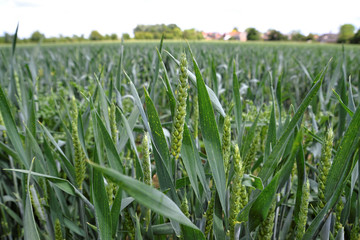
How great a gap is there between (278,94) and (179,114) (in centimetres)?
49

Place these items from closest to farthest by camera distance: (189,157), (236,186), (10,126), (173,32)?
(236,186), (189,157), (10,126), (173,32)

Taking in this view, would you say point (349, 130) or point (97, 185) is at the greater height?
point (349, 130)

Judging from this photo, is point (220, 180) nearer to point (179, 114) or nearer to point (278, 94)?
point (179, 114)

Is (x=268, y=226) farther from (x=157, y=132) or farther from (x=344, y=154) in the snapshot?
(x=157, y=132)

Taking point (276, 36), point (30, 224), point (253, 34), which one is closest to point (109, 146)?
point (30, 224)

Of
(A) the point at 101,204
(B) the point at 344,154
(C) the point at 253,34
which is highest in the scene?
(C) the point at 253,34

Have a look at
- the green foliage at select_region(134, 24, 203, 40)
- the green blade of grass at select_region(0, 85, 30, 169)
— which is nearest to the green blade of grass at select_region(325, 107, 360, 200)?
the green foliage at select_region(134, 24, 203, 40)

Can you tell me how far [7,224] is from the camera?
1287 millimetres

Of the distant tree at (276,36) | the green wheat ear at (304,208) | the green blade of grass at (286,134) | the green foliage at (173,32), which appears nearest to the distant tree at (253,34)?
the distant tree at (276,36)

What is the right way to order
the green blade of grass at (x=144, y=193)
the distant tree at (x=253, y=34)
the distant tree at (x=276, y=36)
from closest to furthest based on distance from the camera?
the green blade of grass at (x=144, y=193), the distant tree at (x=253, y=34), the distant tree at (x=276, y=36)

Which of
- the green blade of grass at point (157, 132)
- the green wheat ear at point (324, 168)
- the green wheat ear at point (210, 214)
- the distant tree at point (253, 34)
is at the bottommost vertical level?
the green wheat ear at point (210, 214)

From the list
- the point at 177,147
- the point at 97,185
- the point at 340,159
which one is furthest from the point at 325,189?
the point at 97,185

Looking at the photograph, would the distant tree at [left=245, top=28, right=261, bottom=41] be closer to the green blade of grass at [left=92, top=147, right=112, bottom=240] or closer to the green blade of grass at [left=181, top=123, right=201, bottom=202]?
the green blade of grass at [left=181, top=123, right=201, bottom=202]

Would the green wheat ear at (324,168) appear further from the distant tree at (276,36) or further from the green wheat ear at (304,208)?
→ the distant tree at (276,36)
